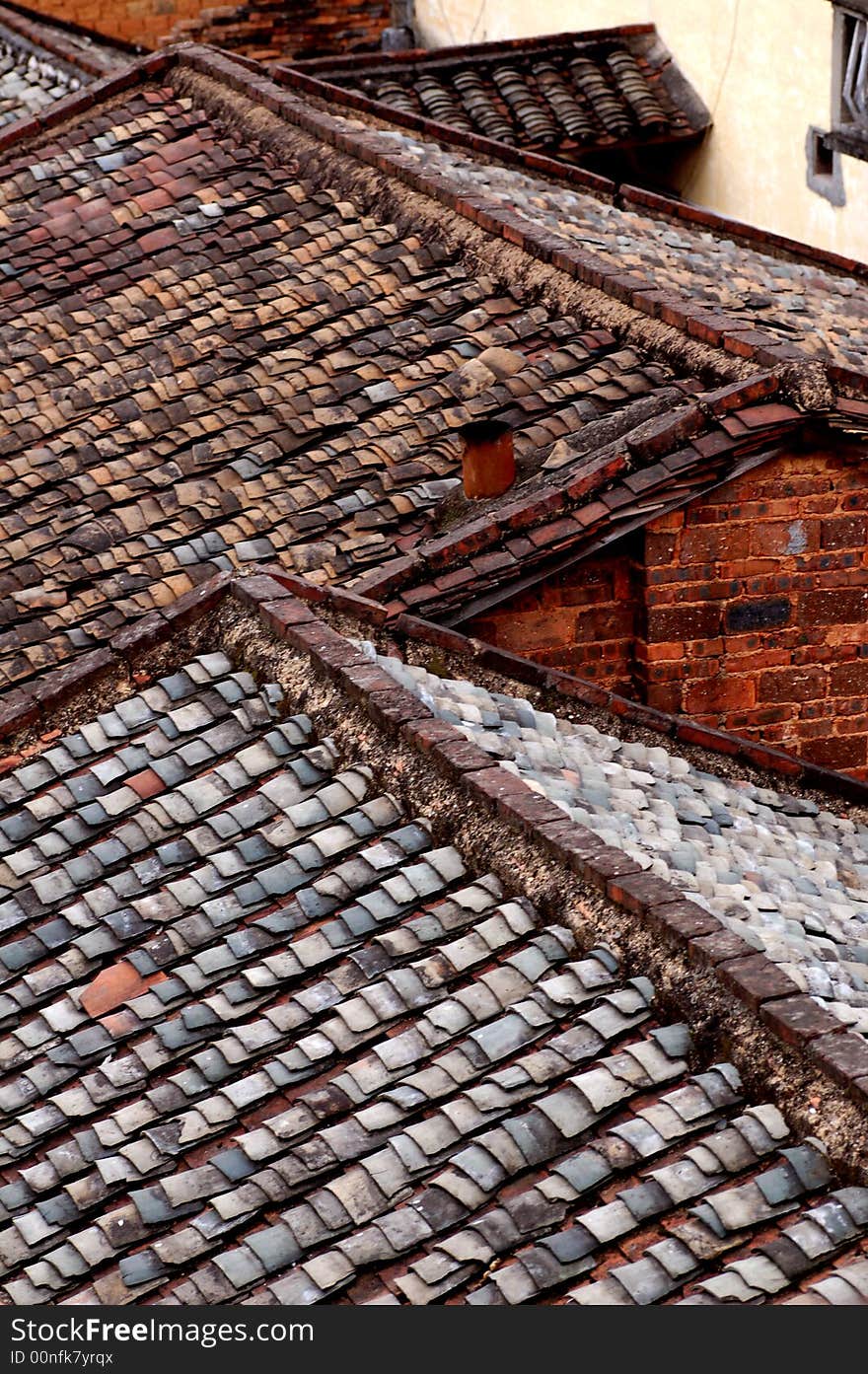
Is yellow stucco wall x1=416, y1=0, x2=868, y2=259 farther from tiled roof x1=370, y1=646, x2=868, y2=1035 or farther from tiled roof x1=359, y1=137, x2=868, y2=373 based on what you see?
tiled roof x1=370, y1=646, x2=868, y2=1035

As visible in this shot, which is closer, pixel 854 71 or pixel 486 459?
pixel 486 459

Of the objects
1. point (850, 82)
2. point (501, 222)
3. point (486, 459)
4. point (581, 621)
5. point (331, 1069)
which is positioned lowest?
point (581, 621)

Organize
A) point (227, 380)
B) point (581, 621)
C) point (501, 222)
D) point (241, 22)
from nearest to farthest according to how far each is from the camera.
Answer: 1. point (581, 621)
2. point (227, 380)
3. point (501, 222)
4. point (241, 22)

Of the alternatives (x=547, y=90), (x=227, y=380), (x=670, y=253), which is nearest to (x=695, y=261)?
(x=670, y=253)

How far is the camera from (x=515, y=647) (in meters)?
9.48

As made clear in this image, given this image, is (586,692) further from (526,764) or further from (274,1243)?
(274,1243)

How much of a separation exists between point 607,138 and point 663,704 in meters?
10.2

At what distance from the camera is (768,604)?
9.63 m

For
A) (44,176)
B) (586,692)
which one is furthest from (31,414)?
(586,692)

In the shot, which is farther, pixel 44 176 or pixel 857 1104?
pixel 44 176

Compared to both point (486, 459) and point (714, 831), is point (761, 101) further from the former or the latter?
point (714, 831)

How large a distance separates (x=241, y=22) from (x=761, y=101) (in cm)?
706

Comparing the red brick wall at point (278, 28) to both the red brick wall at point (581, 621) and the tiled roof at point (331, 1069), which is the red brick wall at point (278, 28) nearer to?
the red brick wall at point (581, 621)

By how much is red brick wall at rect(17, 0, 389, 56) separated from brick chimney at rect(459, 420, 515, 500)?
13221mm
